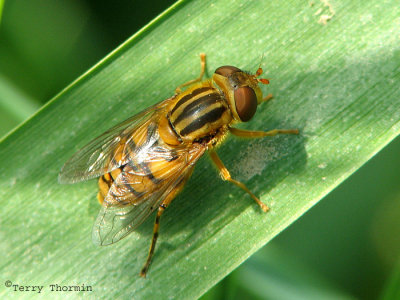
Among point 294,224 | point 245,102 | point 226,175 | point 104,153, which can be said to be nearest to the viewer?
point 245,102

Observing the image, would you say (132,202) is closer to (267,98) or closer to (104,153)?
(104,153)

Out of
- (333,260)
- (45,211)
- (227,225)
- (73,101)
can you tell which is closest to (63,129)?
(73,101)

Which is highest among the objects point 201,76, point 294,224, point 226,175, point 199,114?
point 201,76

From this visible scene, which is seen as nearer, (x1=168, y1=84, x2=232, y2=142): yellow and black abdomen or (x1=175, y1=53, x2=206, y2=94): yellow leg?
(x1=168, y1=84, x2=232, y2=142): yellow and black abdomen

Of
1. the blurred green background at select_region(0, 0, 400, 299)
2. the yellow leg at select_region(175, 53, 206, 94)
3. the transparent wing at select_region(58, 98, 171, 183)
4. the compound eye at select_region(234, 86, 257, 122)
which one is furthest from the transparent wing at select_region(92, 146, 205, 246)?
the blurred green background at select_region(0, 0, 400, 299)

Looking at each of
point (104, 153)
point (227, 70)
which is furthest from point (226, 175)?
point (104, 153)

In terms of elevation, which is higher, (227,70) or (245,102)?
(227,70)

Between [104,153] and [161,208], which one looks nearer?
[161,208]

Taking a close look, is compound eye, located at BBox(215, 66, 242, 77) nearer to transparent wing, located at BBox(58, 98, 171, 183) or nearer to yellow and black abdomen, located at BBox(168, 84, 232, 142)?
yellow and black abdomen, located at BBox(168, 84, 232, 142)
